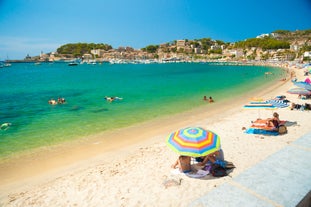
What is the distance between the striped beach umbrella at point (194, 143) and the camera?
6160mm

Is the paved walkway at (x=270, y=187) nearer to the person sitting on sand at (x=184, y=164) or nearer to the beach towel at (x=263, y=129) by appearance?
the person sitting on sand at (x=184, y=164)

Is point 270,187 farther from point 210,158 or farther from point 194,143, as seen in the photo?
point 210,158

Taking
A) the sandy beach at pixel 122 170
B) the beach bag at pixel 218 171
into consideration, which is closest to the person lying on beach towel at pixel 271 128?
the sandy beach at pixel 122 170

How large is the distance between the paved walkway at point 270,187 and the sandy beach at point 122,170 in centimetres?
200

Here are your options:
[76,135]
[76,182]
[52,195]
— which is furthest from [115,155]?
[76,135]

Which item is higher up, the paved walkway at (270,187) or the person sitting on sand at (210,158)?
the paved walkway at (270,187)

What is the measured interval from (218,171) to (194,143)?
53.4 inches

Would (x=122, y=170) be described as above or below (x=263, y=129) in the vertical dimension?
below

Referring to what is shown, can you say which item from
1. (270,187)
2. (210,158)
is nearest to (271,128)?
(210,158)

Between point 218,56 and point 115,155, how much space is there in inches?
6226

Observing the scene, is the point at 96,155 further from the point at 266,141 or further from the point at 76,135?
the point at 266,141

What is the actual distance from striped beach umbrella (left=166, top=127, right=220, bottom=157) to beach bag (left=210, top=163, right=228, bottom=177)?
885 millimetres

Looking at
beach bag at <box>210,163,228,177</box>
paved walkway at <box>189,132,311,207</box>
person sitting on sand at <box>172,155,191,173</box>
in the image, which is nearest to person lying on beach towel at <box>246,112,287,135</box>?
beach bag at <box>210,163,228,177</box>

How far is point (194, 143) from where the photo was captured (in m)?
6.30
